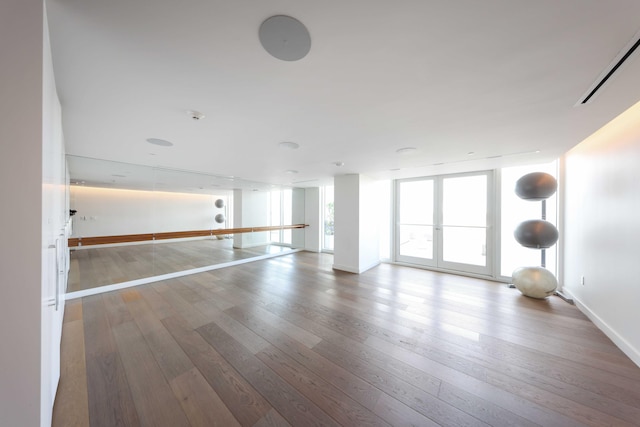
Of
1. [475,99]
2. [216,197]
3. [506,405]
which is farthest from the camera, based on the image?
[216,197]

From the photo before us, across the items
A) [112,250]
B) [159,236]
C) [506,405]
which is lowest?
[506,405]

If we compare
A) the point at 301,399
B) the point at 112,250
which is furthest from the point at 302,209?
the point at 301,399

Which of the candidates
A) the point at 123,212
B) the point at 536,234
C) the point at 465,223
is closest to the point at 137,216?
the point at 123,212

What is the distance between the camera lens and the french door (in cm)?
488

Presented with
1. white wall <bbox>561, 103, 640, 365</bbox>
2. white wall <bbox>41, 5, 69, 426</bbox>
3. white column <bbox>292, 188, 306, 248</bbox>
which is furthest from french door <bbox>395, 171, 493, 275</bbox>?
white wall <bbox>41, 5, 69, 426</bbox>

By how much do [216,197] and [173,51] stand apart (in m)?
6.09

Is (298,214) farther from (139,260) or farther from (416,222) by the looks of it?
(139,260)

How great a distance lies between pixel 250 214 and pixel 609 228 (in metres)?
7.26

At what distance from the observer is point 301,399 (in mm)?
1680

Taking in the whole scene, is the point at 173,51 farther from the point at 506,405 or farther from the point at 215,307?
the point at 506,405

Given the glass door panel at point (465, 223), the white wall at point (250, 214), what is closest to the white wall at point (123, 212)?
the white wall at point (250, 214)

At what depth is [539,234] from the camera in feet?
11.4

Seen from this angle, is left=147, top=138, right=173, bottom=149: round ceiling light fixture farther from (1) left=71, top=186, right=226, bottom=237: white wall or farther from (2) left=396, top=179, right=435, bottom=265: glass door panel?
(2) left=396, top=179, right=435, bottom=265: glass door panel

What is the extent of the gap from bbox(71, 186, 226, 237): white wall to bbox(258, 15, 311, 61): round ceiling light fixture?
508 centimetres
